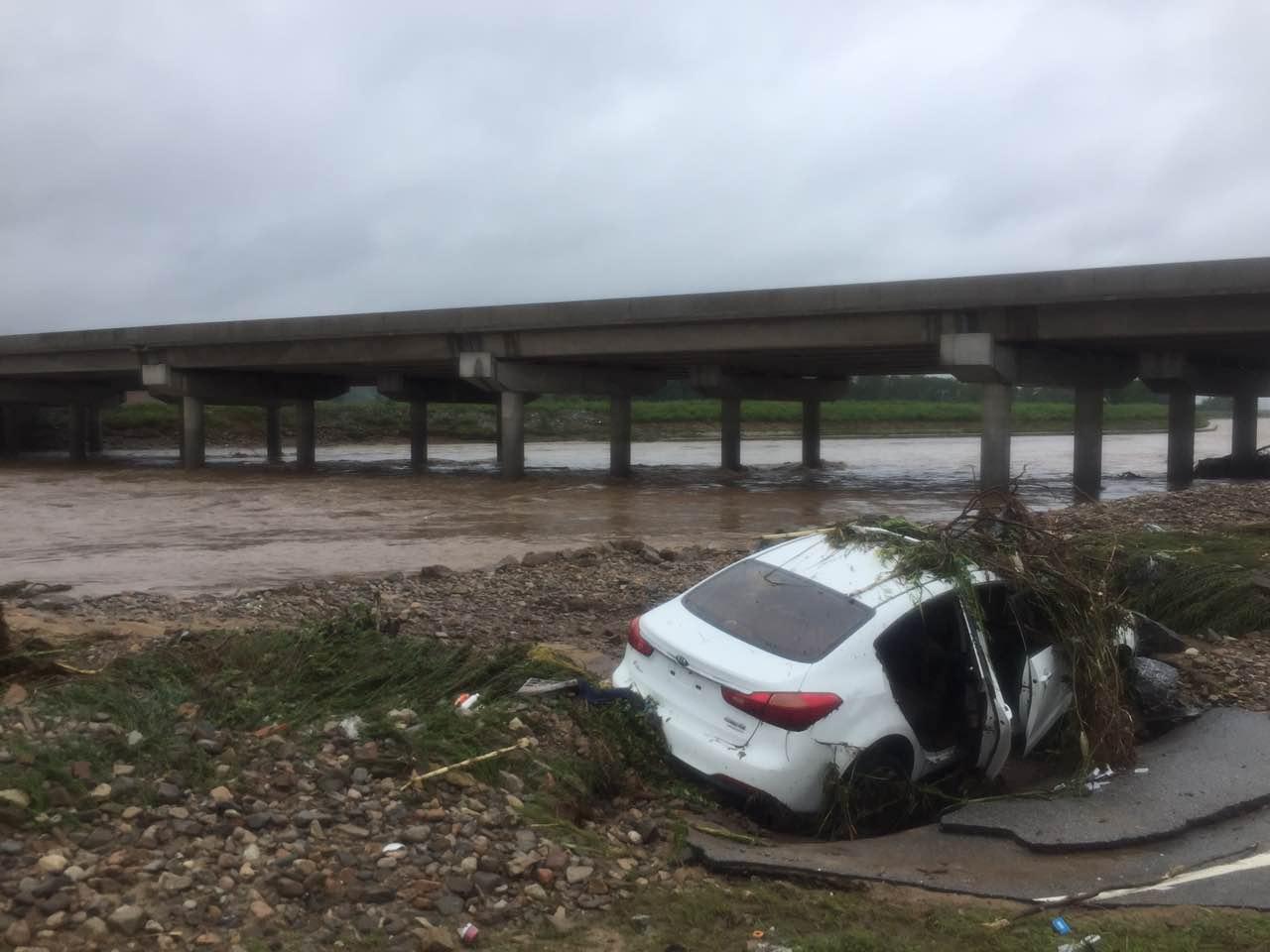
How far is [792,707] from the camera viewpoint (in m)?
5.45

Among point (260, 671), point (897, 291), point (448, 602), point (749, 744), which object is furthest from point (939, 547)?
point (897, 291)

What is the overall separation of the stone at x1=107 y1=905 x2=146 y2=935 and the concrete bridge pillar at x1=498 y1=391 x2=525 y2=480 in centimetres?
2985

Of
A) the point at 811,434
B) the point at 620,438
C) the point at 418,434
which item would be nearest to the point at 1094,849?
the point at 620,438

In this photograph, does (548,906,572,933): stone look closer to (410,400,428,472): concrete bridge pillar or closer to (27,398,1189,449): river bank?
(410,400,428,472): concrete bridge pillar

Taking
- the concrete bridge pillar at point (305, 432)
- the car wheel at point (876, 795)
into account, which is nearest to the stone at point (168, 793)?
the car wheel at point (876, 795)

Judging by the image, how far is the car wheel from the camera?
5.56 meters

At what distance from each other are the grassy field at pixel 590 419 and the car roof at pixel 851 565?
5067 cm

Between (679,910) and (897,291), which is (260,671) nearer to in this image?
(679,910)

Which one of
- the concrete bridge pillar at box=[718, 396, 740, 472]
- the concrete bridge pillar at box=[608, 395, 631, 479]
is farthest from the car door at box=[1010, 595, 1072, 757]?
the concrete bridge pillar at box=[718, 396, 740, 472]

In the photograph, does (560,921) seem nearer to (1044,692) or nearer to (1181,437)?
(1044,692)

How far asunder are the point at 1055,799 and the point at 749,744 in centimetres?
160

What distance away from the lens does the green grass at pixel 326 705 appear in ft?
16.7

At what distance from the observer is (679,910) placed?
4.45m

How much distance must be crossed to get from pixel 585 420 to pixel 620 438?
118 ft
